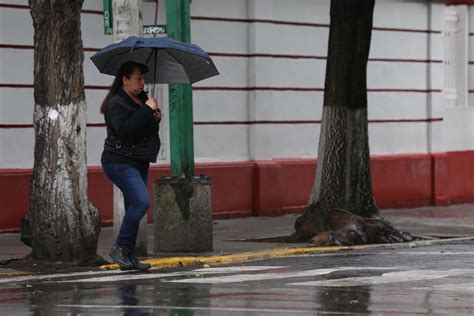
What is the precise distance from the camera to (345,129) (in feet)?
59.9

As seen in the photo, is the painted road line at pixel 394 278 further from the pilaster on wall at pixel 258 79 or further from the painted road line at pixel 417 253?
the pilaster on wall at pixel 258 79

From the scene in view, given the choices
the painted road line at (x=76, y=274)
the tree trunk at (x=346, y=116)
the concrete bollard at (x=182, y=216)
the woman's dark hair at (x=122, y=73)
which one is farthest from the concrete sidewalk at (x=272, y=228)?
the woman's dark hair at (x=122, y=73)

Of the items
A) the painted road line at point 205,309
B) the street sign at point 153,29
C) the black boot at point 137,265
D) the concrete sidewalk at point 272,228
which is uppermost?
the street sign at point 153,29

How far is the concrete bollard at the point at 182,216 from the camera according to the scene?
15750 millimetres

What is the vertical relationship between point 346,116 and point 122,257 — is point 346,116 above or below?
above

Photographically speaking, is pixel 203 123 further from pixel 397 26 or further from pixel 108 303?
pixel 108 303

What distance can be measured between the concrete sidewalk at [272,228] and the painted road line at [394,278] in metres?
3.22

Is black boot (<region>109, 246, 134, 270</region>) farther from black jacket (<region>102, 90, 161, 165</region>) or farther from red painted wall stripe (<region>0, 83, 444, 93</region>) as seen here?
red painted wall stripe (<region>0, 83, 444, 93</region>)

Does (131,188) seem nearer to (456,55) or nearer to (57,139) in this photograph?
(57,139)

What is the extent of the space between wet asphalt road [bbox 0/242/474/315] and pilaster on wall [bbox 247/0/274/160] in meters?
7.16

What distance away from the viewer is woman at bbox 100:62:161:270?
12.7 meters

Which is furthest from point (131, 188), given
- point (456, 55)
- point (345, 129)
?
point (456, 55)

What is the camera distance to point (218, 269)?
13875mm

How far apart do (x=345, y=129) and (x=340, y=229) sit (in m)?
1.52
